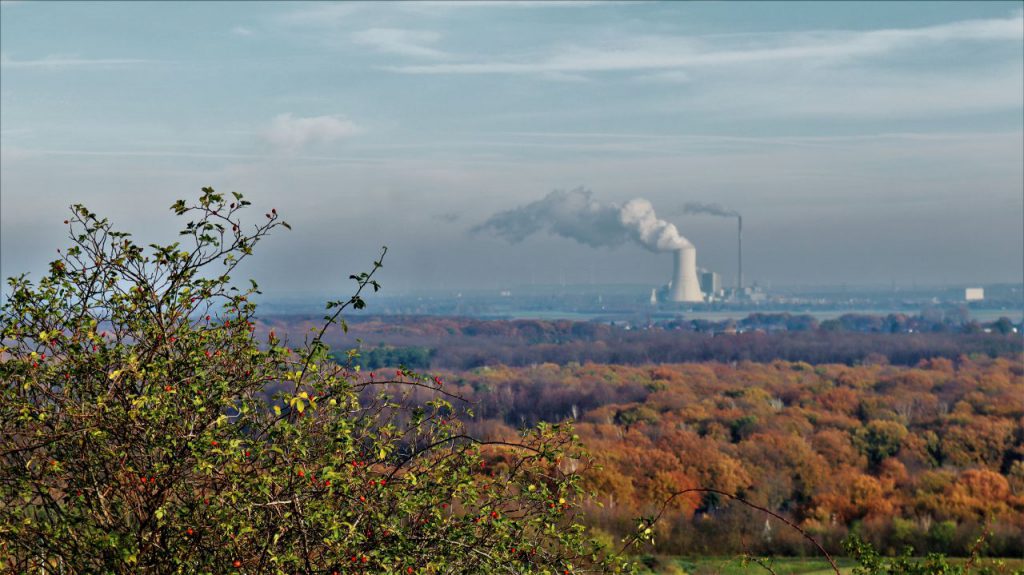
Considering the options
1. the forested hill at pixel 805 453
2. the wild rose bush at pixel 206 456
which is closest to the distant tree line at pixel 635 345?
the forested hill at pixel 805 453

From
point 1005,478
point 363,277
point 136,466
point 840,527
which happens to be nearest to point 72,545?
point 136,466

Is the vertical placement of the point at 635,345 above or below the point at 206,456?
below

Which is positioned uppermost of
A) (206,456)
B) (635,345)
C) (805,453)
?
(206,456)

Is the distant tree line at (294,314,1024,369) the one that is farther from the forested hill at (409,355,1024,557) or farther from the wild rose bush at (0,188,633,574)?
the wild rose bush at (0,188,633,574)

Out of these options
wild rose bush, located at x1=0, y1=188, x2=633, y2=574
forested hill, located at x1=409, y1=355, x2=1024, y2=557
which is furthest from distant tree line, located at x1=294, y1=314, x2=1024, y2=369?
wild rose bush, located at x1=0, y1=188, x2=633, y2=574

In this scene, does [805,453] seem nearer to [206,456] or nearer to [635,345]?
[206,456]

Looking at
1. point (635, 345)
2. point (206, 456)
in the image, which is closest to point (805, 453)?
point (206, 456)

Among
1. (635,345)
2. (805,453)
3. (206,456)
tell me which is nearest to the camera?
(206,456)

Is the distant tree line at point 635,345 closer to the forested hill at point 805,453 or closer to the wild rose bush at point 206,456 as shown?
the forested hill at point 805,453
